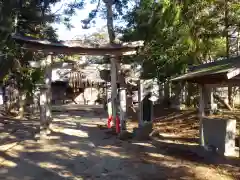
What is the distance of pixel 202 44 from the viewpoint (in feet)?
46.2

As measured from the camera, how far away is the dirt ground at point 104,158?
24.9 ft

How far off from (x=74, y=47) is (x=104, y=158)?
17.9 ft

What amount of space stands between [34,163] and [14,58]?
10.1 m

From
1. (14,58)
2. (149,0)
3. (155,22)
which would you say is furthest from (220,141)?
(14,58)

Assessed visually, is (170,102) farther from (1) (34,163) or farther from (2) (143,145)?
(1) (34,163)

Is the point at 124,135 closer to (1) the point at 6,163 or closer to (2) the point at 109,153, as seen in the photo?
(2) the point at 109,153

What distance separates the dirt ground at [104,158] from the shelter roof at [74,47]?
329 cm

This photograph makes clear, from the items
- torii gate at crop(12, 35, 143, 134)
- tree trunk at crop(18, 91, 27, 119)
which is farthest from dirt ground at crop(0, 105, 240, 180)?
tree trunk at crop(18, 91, 27, 119)

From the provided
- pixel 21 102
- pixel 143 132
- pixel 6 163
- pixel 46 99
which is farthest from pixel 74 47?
pixel 21 102

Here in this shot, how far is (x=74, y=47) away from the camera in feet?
43.1

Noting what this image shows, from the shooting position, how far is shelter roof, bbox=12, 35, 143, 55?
481 inches

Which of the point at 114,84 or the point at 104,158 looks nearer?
the point at 104,158

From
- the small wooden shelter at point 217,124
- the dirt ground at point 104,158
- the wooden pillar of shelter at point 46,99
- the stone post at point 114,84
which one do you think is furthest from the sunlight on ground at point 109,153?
the stone post at point 114,84

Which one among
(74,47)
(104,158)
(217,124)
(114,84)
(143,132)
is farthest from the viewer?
(114,84)
